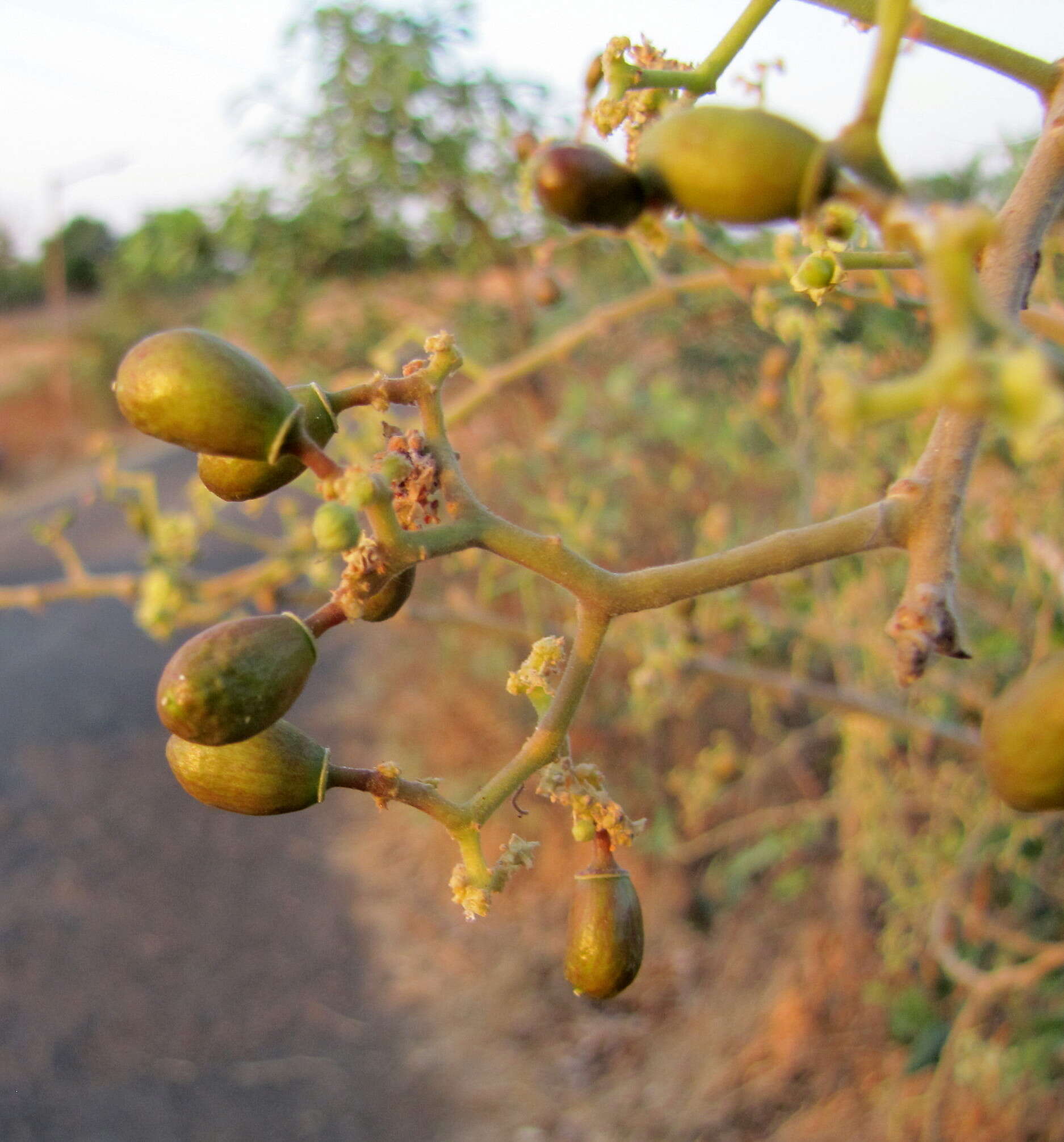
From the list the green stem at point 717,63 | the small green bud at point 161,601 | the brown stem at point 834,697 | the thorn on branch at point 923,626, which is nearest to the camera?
the thorn on branch at point 923,626

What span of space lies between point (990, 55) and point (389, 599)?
57 cm

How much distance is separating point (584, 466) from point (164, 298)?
13580 millimetres

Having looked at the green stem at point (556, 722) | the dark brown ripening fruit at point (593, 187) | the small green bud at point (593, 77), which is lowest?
the green stem at point (556, 722)

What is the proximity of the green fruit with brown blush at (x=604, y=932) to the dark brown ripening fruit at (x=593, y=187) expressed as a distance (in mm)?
423

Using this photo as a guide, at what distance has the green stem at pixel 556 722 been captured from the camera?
27.8 inches

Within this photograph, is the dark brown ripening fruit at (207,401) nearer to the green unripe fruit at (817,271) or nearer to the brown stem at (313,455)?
the brown stem at (313,455)

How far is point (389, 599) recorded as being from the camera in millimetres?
745

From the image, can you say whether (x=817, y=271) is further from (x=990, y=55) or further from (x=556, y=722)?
(x=556, y=722)

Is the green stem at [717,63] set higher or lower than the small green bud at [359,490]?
higher

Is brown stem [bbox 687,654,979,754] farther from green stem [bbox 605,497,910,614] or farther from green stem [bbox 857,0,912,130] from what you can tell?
green stem [bbox 857,0,912,130]

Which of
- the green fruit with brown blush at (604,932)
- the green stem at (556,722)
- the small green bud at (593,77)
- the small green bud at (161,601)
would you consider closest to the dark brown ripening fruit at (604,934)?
the green fruit with brown blush at (604,932)

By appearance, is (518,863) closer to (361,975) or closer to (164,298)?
(361,975)

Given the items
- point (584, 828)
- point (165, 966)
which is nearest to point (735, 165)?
point (584, 828)

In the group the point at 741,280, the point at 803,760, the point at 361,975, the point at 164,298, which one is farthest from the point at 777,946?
the point at 164,298
